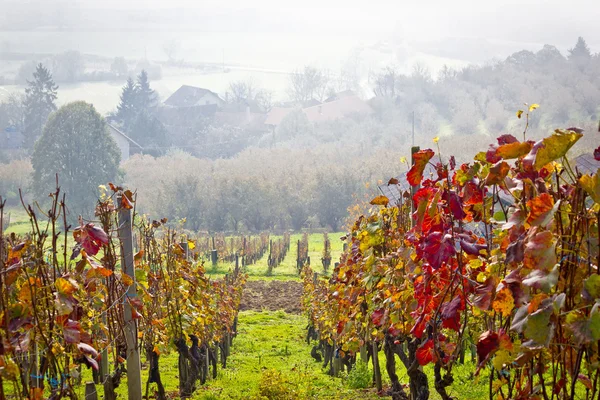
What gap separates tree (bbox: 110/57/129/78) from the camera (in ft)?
326

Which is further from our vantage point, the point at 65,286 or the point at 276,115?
the point at 276,115

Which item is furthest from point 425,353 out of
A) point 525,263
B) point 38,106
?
point 38,106

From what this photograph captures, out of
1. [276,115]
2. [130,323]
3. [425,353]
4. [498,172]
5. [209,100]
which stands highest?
[209,100]

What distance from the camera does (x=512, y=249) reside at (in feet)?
6.46

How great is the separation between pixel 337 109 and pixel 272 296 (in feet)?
207

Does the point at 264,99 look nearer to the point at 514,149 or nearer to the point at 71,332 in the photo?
the point at 71,332

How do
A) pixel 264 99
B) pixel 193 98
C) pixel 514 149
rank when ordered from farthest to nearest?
pixel 264 99 < pixel 193 98 < pixel 514 149

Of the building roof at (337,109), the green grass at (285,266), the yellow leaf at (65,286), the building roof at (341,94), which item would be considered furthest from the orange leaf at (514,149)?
the building roof at (341,94)

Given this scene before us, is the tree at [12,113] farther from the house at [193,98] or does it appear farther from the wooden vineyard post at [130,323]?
the wooden vineyard post at [130,323]

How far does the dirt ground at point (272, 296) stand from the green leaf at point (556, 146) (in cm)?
1655

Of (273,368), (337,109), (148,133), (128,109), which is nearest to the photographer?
(273,368)

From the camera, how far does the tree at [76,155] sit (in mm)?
45469

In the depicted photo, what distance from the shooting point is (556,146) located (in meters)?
1.72

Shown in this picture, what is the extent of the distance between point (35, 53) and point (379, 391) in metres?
97.2
